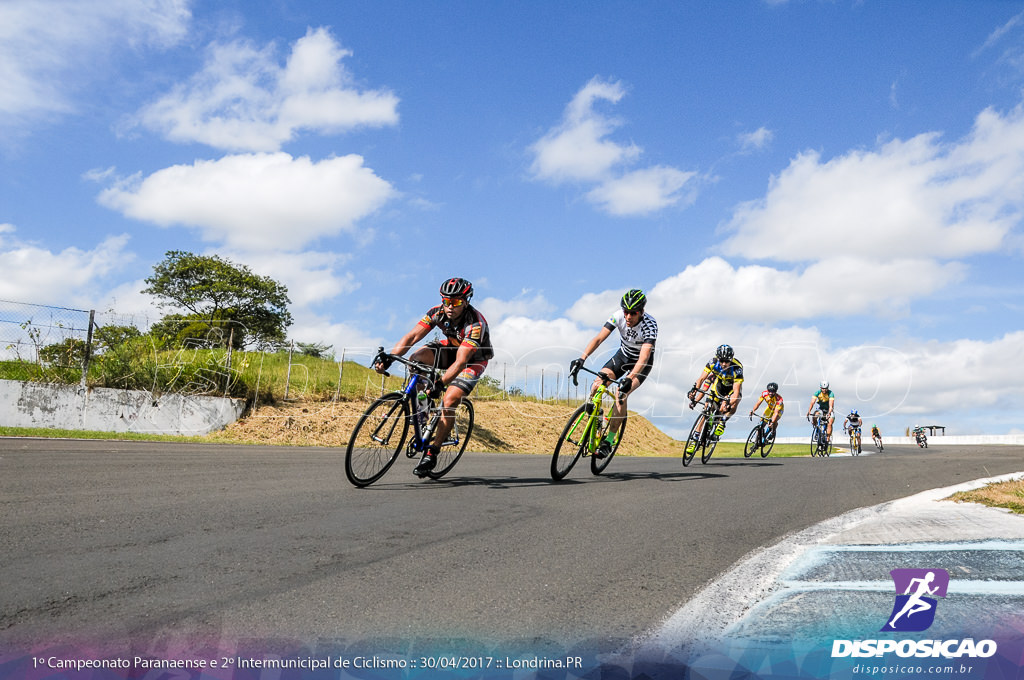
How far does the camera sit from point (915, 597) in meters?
2.92

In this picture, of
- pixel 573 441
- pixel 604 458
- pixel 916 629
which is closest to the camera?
pixel 916 629

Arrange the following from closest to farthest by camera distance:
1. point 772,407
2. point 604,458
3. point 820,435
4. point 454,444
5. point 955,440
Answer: point 454,444 < point 604,458 < point 772,407 < point 820,435 < point 955,440

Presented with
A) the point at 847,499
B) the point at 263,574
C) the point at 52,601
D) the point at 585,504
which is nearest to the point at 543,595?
the point at 263,574

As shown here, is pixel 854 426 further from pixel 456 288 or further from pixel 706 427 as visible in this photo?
pixel 456 288

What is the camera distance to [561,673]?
2.32 meters

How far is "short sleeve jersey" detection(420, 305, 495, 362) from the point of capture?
8031 millimetres

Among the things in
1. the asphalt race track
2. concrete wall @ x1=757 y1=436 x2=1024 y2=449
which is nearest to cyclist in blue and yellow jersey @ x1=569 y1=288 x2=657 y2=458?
the asphalt race track

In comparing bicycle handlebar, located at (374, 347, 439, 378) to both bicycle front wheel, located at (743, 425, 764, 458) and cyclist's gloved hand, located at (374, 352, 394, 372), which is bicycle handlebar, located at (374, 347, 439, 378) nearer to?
cyclist's gloved hand, located at (374, 352, 394, 372)

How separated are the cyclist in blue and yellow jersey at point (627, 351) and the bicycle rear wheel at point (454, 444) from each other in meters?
1.85

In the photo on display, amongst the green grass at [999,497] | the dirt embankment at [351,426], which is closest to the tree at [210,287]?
the dirt embankment at [351,426]

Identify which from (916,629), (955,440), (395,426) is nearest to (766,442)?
(395,426)

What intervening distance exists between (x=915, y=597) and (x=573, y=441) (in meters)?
6.38

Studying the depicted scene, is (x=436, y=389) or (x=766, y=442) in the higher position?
(x=436, y=389)

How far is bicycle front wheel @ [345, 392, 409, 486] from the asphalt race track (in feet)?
0.91
